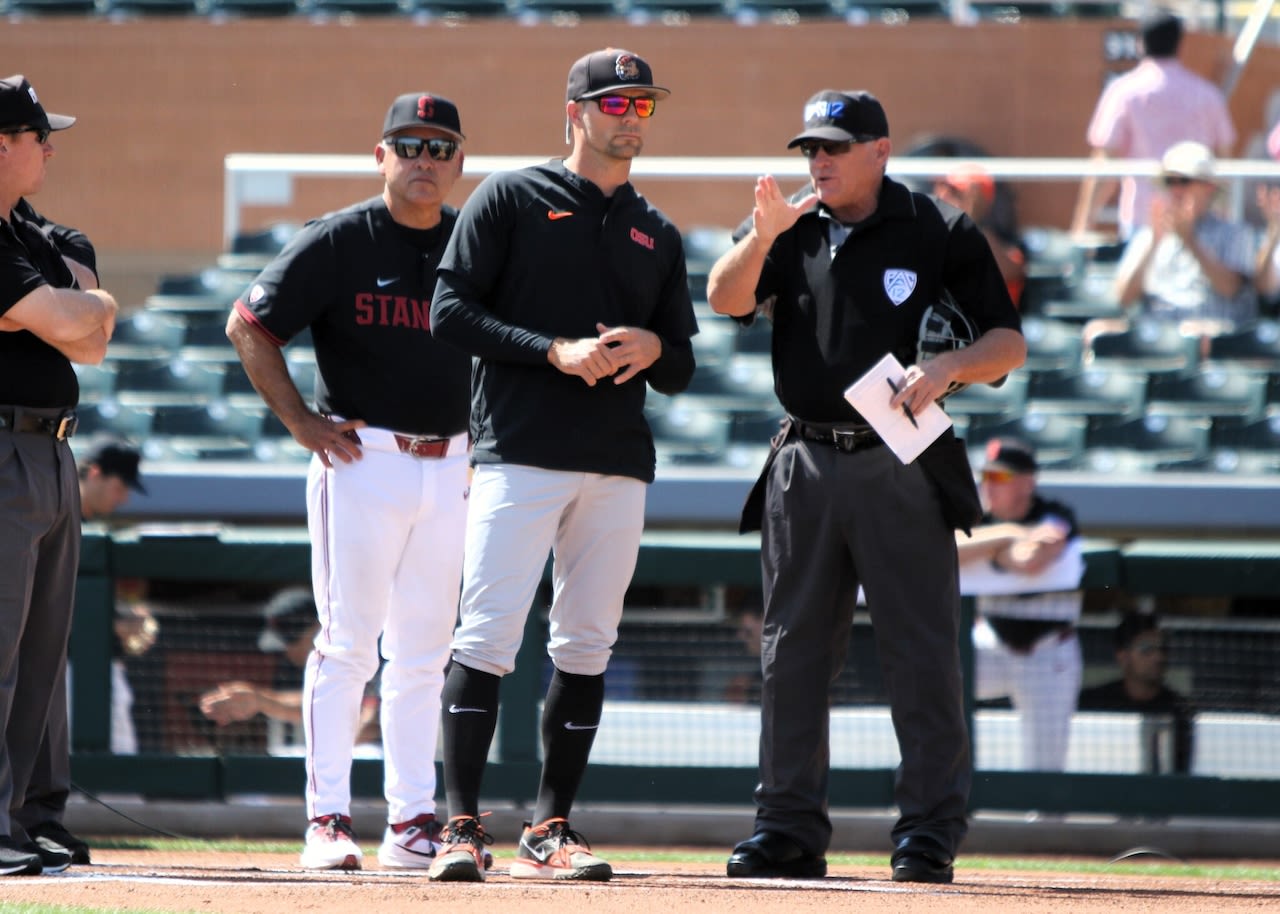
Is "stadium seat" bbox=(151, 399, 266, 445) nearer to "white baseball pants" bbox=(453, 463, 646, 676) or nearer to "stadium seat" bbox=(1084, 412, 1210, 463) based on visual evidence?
"stadium seat" bbox=(1084, 412, 1210, 463)

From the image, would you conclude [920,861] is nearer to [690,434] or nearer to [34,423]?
[34,423]

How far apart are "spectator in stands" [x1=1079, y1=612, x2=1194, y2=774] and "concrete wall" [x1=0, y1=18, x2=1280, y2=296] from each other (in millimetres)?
5658

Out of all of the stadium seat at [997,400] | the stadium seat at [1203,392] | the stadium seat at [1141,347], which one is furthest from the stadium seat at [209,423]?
the stadium seat at [1203,392]

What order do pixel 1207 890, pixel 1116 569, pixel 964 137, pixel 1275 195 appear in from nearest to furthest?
pixel 1207 890, pixel 1116 569, pixel 1275 195, pixel 964 137

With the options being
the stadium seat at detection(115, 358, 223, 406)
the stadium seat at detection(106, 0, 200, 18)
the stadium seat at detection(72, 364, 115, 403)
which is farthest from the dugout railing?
the stadium seat at detection(106, 0, 200, 18)

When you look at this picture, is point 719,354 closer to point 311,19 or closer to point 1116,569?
point 1116,569

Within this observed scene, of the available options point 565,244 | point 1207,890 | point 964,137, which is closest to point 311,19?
point 964,137

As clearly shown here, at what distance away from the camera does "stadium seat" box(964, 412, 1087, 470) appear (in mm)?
8453

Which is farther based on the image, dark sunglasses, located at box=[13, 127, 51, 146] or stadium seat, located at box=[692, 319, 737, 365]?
stadium seat, located at box=[692, 319, 737, 365]

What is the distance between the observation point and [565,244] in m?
4.18

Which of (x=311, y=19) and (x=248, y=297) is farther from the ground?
(x=311, y=19)

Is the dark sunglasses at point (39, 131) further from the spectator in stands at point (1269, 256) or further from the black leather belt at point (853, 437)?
the spectator in stands at point (1269, 256)

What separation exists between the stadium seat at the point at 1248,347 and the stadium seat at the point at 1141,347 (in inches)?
6.0

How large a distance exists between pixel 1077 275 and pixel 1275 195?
1.19 meters
